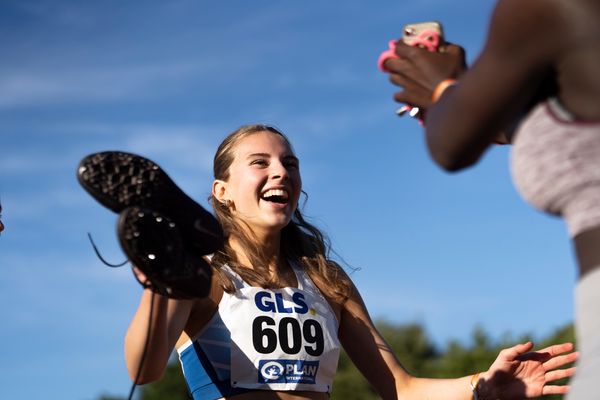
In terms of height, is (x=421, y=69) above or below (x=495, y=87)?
above

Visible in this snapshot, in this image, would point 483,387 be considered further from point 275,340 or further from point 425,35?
point 425,35

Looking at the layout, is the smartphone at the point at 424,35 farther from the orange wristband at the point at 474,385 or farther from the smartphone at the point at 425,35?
the orange wristband at the point at 474,385

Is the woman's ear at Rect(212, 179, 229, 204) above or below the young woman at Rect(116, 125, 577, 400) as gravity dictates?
above

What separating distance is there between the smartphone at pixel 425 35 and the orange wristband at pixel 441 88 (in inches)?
5.2

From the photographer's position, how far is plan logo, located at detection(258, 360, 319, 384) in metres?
4.39

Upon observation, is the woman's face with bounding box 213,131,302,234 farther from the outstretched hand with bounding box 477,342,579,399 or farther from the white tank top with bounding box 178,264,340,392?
the outstretched hand with bounding box 477,342,579,399

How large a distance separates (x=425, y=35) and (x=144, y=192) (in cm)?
130

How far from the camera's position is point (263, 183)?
4.99 metres

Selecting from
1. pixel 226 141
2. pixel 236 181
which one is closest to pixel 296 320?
pixel 236 181

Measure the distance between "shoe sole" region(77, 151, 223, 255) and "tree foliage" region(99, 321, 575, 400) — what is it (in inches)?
1136

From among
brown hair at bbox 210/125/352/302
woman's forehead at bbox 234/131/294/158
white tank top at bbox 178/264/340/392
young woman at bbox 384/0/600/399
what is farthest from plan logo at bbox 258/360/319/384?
young woman at bbox 384/0/600/399

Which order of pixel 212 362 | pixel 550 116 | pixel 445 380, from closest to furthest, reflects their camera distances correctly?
pixel 550 116 < pixel 212 362 < pixel 445 380

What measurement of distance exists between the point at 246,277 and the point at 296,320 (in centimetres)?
35

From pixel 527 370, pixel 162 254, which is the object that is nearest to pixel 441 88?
pixel 162 254
